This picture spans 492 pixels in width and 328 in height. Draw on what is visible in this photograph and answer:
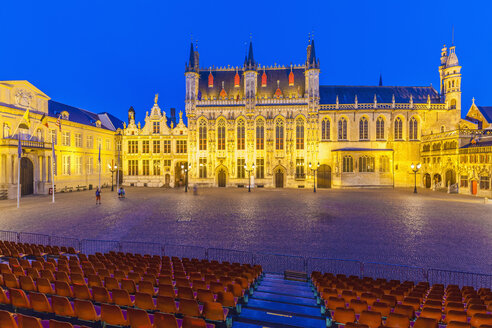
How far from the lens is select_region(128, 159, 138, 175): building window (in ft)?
157

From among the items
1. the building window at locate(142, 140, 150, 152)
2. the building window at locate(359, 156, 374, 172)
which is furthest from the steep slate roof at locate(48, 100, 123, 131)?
the building window at locate(359, 156, 374, 172)

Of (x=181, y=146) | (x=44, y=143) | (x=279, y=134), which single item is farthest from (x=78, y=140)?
(x=279, y=134)

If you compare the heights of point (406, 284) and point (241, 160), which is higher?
point (241, 160)

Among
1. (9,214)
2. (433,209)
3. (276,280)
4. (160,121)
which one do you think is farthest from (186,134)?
(276,280)

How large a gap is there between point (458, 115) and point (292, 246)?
47.1 m

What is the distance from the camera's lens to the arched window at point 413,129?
44.6m

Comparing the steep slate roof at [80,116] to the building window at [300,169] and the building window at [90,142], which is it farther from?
the building window at [300,169]

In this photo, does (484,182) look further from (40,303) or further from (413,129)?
(40,303)

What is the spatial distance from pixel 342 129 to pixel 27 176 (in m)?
47.4

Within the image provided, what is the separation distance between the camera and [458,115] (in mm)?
44000

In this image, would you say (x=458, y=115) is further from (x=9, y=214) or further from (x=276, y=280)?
(x=9, y=214)

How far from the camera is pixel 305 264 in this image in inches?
412

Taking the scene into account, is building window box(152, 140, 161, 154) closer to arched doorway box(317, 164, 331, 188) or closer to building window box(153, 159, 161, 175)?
building window box(153, 159, 161, 175)

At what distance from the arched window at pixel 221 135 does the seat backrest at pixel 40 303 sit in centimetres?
4049
